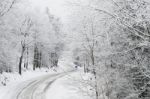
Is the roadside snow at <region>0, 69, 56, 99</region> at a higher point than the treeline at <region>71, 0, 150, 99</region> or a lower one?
lower

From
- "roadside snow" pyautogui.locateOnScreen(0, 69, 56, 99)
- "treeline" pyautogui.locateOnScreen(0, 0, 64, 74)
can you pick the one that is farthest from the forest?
"roadside snow" pyautogui.locateOnScreen(0, 69, 56, 99)

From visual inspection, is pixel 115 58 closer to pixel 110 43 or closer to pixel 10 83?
pixel 110 43

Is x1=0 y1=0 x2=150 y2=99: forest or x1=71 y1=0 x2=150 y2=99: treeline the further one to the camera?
x1=71 y1=0 x2=150 y2=99: treeline

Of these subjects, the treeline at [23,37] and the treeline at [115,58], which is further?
the treeline at [23,37]

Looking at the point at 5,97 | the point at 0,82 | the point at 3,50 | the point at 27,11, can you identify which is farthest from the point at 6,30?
the point at 27,11

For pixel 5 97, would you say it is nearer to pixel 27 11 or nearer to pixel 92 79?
pixel 92 79

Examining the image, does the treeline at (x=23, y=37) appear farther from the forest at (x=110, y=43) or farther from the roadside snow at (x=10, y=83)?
the roadside snow at (x=10, y=83)

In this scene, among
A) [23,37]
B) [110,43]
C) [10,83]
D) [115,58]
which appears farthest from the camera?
[23,37]

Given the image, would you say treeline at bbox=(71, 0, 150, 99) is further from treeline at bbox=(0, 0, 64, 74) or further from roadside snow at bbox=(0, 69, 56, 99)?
treeline at bbox=(0, 0, 64, 74)

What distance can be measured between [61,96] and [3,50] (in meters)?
10.5

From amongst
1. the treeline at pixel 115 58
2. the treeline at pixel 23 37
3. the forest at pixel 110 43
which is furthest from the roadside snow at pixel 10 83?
the treeline at pixel 115 58

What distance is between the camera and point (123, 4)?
485 cm

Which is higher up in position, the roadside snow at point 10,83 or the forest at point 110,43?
the forest at point 110,43

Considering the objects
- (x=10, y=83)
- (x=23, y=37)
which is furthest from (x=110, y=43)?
(x=23, y=37)
